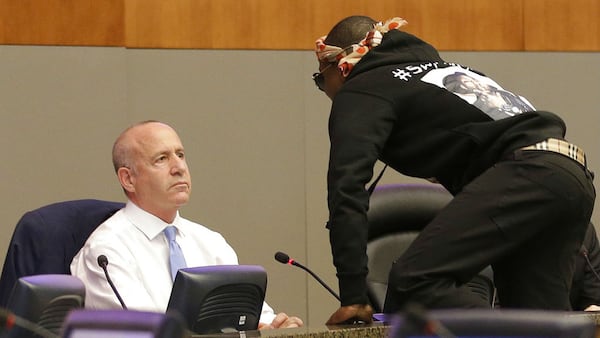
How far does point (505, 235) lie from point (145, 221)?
1.20 metres

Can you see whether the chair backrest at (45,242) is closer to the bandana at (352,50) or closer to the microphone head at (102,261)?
the microphone head at (102,261)

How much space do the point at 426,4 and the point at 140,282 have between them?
2.57 meters

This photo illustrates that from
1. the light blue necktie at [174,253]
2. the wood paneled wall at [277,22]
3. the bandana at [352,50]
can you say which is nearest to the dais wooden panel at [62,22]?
the wood paneled wall at [277,22]

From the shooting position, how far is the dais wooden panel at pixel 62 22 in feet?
15.3

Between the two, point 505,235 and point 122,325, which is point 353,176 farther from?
point 122,325

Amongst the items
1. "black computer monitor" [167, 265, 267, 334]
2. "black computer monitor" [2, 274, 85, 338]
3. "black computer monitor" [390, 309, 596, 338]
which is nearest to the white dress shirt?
"black computer monitor" [167, 265, 267, 334]

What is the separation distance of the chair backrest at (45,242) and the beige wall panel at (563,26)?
113 inches

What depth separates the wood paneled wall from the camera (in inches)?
187

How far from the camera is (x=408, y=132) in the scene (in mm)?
2994

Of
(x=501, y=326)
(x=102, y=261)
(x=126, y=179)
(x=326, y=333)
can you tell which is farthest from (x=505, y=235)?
(x=501, y=326)

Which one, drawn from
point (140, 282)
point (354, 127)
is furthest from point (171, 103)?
point (354, 127)

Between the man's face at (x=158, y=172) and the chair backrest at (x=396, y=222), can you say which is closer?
→ the man's face at (x=158, y=172)

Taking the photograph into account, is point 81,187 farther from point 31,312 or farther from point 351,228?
point 31,312

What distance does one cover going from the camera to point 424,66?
10.1 ft
